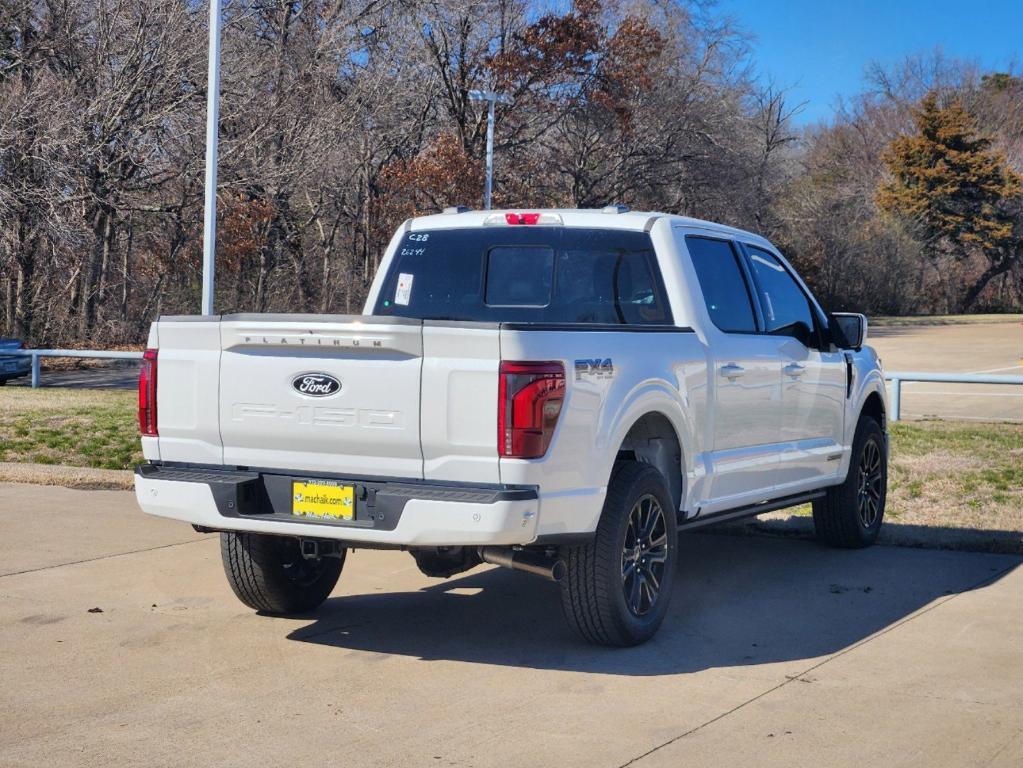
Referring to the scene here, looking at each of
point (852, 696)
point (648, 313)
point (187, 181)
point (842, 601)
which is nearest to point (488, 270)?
point (648, 313)

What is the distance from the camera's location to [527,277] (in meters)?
7.63

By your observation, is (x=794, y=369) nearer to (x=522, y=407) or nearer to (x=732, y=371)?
(x=732, y=371)

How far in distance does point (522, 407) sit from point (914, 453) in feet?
26.6

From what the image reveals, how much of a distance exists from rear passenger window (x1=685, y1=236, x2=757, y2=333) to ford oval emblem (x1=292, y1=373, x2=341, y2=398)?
241cm

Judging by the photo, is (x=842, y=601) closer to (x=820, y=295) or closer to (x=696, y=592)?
(x=696, y=592)

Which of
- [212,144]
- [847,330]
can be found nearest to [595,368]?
[847,330]

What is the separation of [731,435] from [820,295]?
53.8 m

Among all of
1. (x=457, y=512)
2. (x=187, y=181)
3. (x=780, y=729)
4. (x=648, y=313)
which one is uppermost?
(x=187, y=181)

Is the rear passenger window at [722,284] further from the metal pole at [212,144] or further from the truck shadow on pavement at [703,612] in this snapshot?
the metal pole at [212,144]

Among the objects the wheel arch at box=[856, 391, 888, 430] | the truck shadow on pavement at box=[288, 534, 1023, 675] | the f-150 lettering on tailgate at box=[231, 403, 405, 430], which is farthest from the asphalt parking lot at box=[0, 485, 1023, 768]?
the wheel arch at box=[856, 391, 888, 430]

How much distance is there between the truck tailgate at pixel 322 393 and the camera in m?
5.75

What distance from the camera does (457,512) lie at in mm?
5578

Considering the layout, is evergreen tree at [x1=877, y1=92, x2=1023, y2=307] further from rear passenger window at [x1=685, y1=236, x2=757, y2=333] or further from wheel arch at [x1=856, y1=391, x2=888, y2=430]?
rear passenger window at [x1=685, y1=236, x2=757, y2=333]

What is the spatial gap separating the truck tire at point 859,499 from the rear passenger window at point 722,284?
170 centimetres
